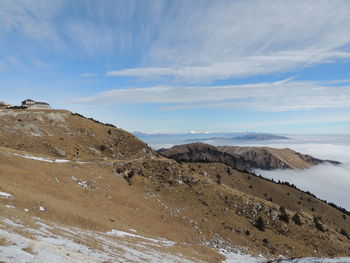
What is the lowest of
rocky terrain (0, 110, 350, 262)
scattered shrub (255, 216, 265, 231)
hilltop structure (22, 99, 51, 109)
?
scattered shrub (255, 216, 265, 231)

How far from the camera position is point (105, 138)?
121m

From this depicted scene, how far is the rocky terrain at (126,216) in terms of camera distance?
23.0m

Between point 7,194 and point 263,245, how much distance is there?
170 ft

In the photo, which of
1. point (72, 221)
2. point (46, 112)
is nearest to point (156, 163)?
point (72, 221)

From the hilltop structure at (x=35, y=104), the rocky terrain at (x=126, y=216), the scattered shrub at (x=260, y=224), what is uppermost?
the hilltop structure at (x=35, y=104)

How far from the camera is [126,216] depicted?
4572 cm

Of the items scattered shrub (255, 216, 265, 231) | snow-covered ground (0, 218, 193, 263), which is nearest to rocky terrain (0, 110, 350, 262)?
snow-covered ground (0, 218, 193, 263)

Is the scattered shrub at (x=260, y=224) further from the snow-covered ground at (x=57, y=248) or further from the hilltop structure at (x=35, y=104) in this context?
the hilltop structure at (x=35, y=104)

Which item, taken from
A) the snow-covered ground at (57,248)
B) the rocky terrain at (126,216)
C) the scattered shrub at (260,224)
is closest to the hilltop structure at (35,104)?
the rocky terrain at (126,216)

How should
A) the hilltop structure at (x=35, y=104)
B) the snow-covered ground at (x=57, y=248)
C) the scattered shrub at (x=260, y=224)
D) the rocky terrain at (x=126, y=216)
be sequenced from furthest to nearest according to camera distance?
the hilltop structure at (x=35, y=104) → the scattered shrub at (x=260, y=224) → the rocky terrain at (x=126, y=216) → the snow-covered ground at (x=57, y=248)

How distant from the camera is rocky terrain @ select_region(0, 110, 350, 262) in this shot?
23.0m

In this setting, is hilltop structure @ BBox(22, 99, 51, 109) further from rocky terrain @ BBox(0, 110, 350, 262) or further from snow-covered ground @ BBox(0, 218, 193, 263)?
snow-covered ground @ BBox(0, 218, 193, 263)

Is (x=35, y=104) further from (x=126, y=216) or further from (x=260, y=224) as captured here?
(x=260, y=224)

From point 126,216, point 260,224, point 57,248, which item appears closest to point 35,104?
point 126,216
